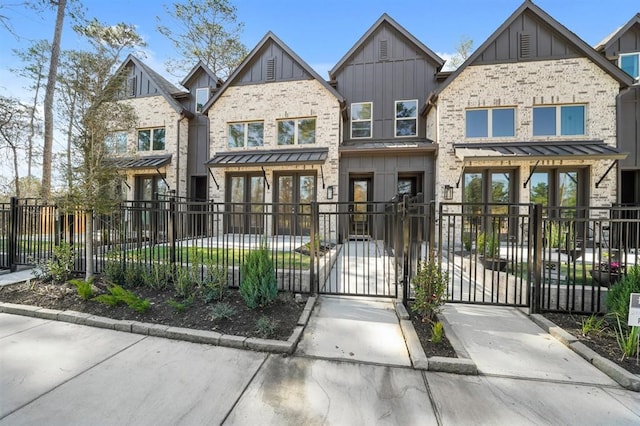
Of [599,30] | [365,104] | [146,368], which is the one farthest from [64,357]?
[599,30]

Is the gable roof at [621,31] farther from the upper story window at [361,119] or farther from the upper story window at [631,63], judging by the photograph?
the upper story window at [361,119]

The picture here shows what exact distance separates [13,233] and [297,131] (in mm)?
9097

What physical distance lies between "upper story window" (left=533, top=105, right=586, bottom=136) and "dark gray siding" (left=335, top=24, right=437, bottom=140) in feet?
13.3

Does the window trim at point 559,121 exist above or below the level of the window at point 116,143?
above

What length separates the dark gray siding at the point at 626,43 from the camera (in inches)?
410

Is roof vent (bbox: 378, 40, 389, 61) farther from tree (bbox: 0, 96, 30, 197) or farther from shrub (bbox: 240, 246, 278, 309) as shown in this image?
tree (bbox: 0, 96, 30, 197)

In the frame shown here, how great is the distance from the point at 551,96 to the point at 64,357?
47.2ft

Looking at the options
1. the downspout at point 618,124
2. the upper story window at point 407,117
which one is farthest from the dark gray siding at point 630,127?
the upper story window at point 407,117

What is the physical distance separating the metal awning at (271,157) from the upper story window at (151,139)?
10.3 feet

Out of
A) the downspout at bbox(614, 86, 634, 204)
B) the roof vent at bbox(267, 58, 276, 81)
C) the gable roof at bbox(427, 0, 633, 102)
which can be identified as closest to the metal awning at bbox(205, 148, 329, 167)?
the roof vent at bbox(267, 58, 276, 81)

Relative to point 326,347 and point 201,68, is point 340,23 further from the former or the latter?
point 326,347

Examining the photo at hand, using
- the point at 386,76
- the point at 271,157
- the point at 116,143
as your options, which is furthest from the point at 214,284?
the point at 386,76

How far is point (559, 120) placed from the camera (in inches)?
385

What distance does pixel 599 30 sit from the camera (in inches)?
482
